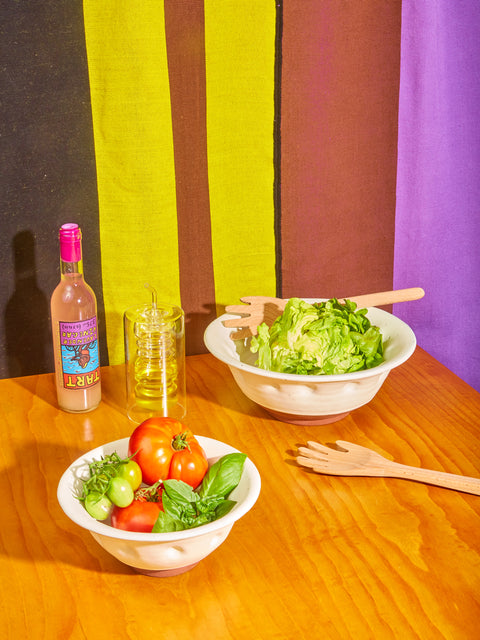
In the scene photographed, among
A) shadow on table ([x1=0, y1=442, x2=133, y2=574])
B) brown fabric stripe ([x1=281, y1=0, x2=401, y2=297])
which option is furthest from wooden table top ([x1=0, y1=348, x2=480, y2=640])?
brown fabric stripe ([x1=281, y1=0, x2=401, y2=297])

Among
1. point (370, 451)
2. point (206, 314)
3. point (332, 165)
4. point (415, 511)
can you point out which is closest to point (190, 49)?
point (332, 165)

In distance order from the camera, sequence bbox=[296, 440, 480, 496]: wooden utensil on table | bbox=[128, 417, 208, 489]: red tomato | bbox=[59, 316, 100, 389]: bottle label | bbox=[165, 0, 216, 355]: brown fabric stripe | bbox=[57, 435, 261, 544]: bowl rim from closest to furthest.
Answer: bbox=[57, 435, 261, 544]: bowl rim
bbox=[128, 417, 208, 489]: red tomato
bbox=[296, 440, 480, 496]: wooden utensil on table
bbox=[59, 316, 100, 389]: bottle label
bbox=[165, 0, 216, 355]: brown fabric stripe

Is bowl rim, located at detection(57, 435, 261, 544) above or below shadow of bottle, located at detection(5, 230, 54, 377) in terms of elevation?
below

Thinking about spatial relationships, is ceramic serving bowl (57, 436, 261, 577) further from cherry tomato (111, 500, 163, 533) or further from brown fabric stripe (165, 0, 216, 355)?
brown fabric stripe (165, 0, 216, 355)

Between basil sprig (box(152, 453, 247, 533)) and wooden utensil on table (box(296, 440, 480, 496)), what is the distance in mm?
225

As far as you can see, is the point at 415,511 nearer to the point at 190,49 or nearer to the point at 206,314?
the point at 206,314

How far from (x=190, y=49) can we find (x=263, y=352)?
57cm

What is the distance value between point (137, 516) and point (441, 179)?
3.43ft

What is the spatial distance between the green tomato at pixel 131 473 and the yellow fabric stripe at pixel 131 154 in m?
0.58

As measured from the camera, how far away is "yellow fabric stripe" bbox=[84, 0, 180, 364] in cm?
127

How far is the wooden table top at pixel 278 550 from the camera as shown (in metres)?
0.81

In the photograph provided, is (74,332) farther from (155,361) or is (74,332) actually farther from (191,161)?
(191,161)

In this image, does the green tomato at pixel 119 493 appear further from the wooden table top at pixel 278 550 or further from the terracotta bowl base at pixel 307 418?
the terracotta bowl base at pixel 307 418

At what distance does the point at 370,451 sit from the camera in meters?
1.10
